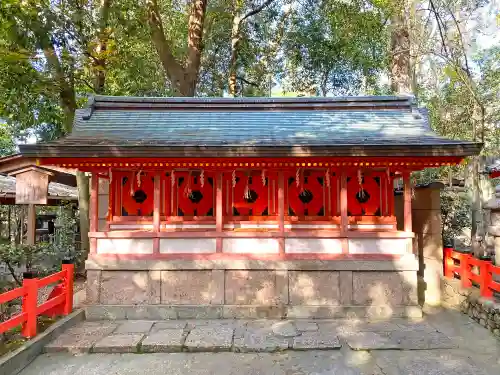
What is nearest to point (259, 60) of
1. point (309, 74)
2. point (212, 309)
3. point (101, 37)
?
point (309, 74)

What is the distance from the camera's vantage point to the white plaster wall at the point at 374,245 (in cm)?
752

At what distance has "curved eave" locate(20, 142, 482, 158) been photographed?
659cm

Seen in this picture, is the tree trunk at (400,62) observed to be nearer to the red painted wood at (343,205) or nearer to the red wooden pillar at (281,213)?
the red painted wood at (343,205)

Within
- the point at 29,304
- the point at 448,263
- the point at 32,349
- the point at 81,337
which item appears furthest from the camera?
the point at 448,263

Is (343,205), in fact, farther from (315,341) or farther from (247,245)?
(315,341)

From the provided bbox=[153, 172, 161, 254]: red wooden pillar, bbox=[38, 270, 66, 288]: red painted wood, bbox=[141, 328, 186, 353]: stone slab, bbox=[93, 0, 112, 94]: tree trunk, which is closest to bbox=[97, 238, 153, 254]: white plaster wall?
bbox=[153, 172, 161, 254]: red wooden pillar

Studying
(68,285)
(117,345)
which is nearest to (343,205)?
(117,345)

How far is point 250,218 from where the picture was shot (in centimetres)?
790

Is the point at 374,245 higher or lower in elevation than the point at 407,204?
lower

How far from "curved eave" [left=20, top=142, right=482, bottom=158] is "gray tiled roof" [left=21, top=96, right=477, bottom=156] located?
34 mm

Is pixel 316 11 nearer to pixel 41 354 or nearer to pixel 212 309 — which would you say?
pixel 212 309

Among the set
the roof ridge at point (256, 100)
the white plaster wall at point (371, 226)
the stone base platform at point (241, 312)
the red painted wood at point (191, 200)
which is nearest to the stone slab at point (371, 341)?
the stone base platform at point (241, 312)

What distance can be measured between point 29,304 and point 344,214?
20.4 ft

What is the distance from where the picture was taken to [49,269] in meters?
10.1
